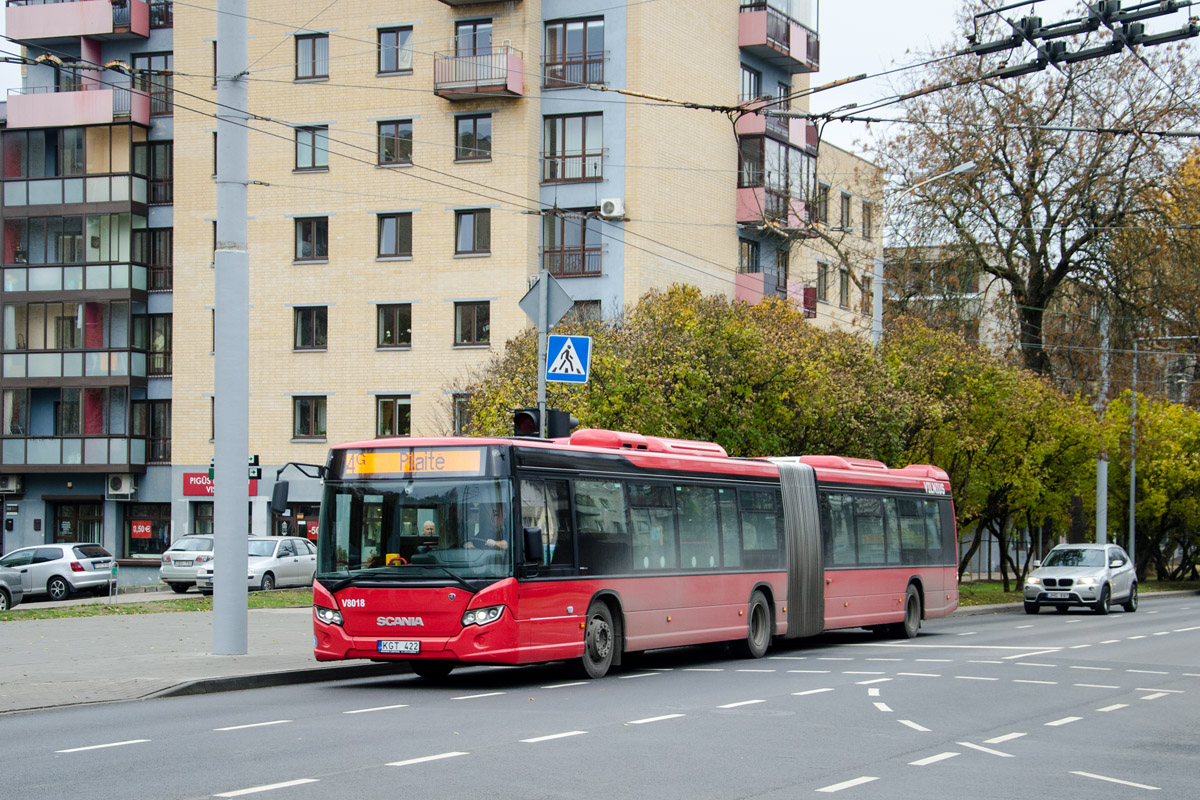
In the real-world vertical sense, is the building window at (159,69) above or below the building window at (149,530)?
above

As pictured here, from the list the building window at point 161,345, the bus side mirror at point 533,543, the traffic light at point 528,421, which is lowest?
the bus side mirror at point 533,543

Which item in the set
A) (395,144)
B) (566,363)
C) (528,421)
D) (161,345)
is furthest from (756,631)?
(161,345)

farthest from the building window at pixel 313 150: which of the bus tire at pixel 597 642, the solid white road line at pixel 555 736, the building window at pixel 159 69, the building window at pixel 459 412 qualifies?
the solid white road line at pixel 555 736

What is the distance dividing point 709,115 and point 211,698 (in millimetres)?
38702

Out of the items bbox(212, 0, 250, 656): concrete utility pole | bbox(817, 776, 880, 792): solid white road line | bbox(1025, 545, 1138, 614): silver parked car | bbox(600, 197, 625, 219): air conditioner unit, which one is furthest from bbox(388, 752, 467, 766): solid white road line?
bbox(600, 197, 625, 219): air conditioner unit

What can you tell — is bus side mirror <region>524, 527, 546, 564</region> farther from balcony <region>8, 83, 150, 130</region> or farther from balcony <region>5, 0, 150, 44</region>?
balcony <region>5, 0, 150, 44</region>

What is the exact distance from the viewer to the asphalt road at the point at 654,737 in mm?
9477

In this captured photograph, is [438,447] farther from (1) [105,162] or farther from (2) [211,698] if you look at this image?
→ (1) [105,162]

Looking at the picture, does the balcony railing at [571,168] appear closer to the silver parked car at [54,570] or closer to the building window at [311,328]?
the building window at [311,328]

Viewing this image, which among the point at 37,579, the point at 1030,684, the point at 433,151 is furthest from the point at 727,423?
the point at 433,151

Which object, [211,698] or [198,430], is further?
[198,430]

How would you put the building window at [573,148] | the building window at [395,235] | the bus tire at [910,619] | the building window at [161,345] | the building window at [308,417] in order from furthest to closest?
the building window at [161,345]
the building window at [308,417]
the building window at [395,235]
the building window at [573,148]
the bus tire at [910,619]

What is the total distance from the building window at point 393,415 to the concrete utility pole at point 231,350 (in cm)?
3104

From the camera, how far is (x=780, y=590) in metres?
21.6
